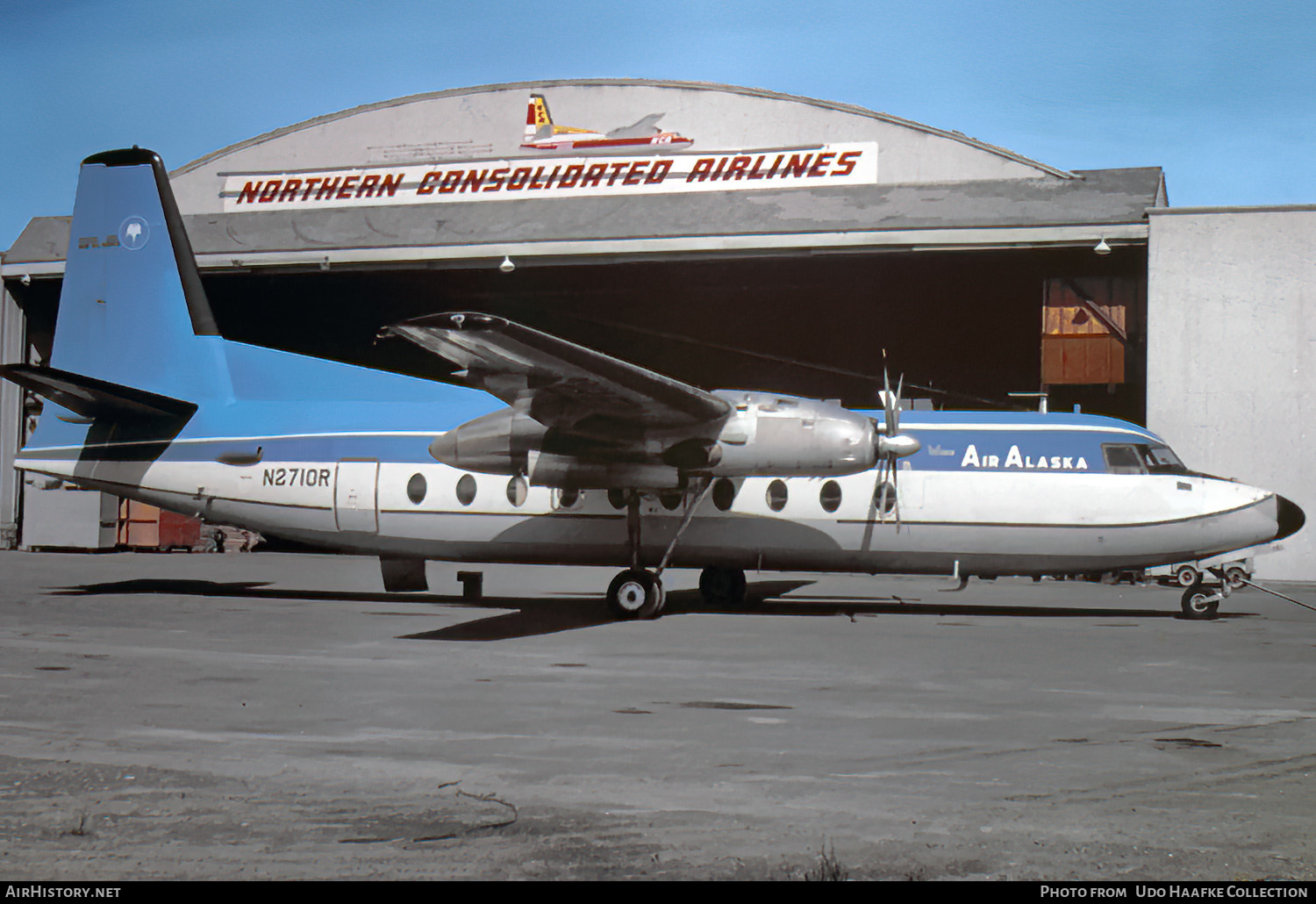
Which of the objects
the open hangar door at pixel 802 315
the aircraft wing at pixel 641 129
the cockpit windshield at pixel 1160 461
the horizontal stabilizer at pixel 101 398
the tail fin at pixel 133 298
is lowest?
the cockpit windshield at pixel 1160 461

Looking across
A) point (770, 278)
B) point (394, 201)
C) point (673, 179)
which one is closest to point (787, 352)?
point (770, 278)

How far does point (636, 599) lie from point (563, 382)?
4.12 meters

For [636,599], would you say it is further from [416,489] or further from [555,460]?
[416,489]

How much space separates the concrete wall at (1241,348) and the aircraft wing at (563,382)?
17.6 metres

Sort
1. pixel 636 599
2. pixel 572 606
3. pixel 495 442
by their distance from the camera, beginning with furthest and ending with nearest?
pixel 572 606, pixel 636 599, pixel 495 442

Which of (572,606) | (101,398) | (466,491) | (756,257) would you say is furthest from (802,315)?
(101,398)

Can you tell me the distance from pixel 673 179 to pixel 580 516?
64.8 ft

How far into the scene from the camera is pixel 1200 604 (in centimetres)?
1967

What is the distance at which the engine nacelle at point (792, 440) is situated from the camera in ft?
56.3

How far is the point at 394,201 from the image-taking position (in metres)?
38.8

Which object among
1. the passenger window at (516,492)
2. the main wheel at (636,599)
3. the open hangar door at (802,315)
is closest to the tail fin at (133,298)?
the passenger window at (516,492)

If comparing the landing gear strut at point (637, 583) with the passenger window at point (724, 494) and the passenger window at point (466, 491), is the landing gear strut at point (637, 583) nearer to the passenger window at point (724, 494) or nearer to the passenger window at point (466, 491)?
the passenger window at point (724, 494)

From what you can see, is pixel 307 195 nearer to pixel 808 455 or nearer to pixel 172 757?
pixel 808 455
